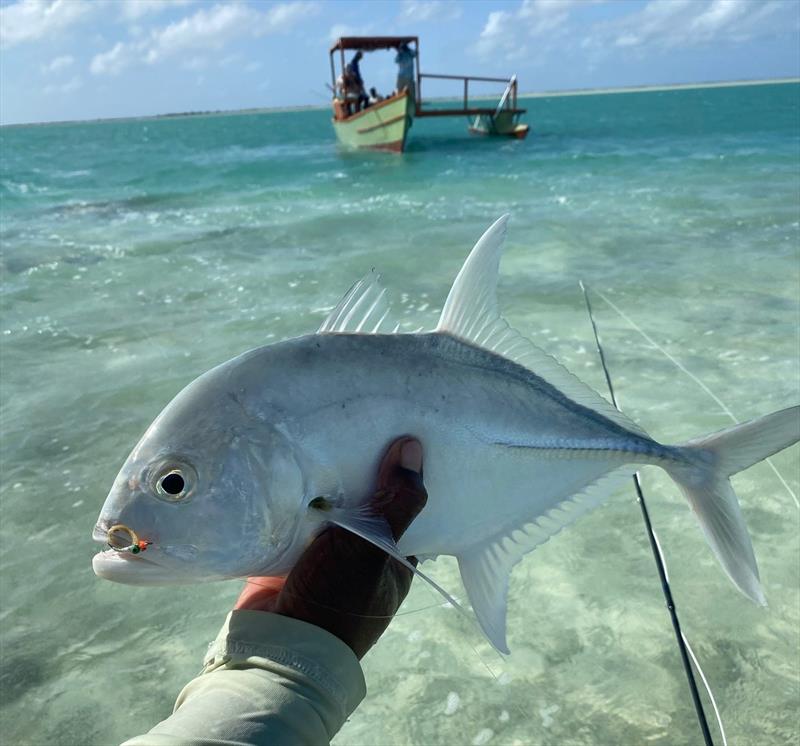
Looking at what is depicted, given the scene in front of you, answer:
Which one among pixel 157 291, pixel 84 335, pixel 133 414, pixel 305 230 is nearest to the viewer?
pixel 133 414

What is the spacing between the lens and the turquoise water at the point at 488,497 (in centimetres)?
248

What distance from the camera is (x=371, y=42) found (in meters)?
23.0

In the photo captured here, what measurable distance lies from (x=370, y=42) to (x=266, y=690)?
79.0 ft

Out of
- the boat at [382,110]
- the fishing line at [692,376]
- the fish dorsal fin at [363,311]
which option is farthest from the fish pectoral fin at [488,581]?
the boat at [382,110]

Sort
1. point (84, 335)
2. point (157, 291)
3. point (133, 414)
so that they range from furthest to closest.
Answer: point (157, 291), point (84, 335), point (133, 414)

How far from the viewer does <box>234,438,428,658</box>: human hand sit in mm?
1542

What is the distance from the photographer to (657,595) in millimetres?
2879

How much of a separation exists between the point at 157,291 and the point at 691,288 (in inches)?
204

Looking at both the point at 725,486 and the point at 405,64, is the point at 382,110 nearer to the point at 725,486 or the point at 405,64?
the point at 405,64

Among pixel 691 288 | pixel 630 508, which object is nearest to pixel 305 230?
pixel 691 288

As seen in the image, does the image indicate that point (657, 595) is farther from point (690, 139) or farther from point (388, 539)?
point (690, 139)

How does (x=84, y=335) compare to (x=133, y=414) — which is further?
(x=84, y=335)

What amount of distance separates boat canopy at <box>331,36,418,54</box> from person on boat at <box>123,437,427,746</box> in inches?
917

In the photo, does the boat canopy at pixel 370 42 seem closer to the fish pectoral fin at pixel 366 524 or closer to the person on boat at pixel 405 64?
the person on boat at pixel 405 64
